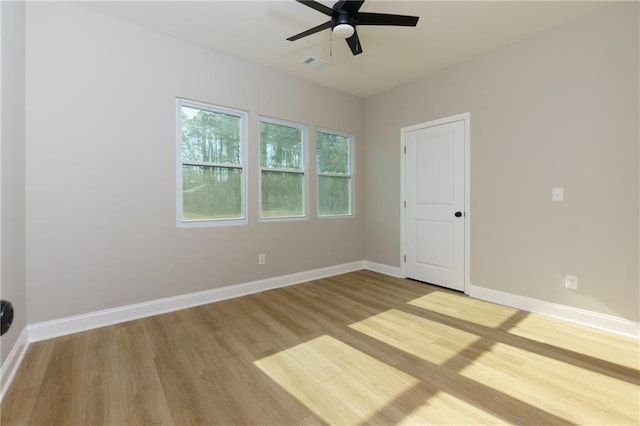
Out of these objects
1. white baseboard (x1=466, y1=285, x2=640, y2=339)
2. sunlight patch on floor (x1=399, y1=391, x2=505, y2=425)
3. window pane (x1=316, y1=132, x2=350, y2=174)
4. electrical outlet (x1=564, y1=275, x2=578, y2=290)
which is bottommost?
sunlight patch on floor (x1=399, y1=391, x2=505, y2=425)

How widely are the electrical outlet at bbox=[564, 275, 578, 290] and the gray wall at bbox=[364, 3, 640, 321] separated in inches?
1.5

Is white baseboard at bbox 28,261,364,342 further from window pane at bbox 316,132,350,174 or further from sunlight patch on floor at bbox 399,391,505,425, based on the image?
sunlight patch on floor at bbox 399,391,505,425

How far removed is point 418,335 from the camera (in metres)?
2.47

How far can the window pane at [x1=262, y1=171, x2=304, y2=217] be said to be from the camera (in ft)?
12.5

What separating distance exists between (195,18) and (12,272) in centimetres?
254

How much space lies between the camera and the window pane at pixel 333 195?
440cm

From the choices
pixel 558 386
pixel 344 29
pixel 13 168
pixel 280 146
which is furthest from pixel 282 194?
pixel 558 386

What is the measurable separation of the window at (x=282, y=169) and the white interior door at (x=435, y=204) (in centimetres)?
154

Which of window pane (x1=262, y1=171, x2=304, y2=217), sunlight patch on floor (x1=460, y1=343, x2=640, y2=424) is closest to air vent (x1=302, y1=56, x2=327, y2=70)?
window pane (x1=262, y1=171, x2=304, y2=217)

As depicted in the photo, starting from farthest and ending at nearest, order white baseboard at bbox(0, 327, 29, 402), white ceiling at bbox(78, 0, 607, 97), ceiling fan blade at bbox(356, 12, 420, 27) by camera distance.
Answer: white ceiling at bbox(78, 0, 607, 97), ceiling fan blade at bbox(356, 12, 420, 27), white baseboard at bbox(0, 327, 29, 402)

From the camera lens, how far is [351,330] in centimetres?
256

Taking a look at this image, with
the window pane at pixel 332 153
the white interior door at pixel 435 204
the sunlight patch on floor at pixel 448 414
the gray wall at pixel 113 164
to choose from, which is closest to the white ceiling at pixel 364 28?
the gray wall at pixel 113 164

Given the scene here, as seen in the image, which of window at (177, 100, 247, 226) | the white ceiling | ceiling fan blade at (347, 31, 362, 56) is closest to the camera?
ceiling fan blade at (347, 31, 362, 56)

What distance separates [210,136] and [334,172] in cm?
195
